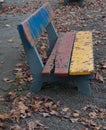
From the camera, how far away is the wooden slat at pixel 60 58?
5043mm

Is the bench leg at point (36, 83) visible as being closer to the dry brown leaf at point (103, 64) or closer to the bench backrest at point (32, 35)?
the bench backrest at point (32, 35)

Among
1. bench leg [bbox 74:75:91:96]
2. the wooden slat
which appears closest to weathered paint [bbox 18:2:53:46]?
the wooden slat

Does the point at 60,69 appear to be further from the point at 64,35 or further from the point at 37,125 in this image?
the point at 64,35

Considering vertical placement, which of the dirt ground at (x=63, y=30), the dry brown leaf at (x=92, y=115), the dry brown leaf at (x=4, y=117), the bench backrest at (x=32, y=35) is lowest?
the dirt ground at (x=63, y=30)

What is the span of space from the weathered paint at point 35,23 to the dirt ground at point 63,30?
2.46 ft

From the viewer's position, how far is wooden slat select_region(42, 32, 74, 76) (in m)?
5.04

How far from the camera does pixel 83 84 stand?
5.12 m

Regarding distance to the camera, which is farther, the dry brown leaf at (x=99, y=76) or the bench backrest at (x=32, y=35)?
the dry brown leaf at (x=99, y=76)

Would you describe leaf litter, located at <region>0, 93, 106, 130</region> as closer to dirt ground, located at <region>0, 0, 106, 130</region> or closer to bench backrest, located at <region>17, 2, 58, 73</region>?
dirt ground, located at <region>0, 0, 106, 130</region>

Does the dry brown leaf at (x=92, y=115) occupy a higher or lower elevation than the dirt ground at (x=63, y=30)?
higher

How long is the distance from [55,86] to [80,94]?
15.0 inches

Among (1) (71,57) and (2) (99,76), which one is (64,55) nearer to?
(1) (71,57)

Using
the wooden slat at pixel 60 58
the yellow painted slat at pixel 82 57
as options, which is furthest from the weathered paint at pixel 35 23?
the yellow painted slat at pixel 82 57

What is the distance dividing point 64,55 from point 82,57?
0.27 metres
